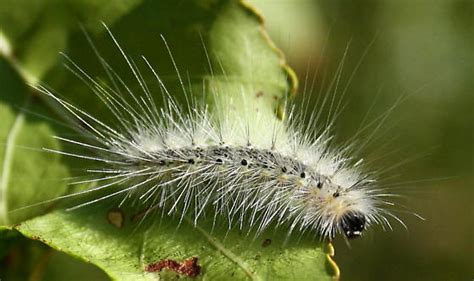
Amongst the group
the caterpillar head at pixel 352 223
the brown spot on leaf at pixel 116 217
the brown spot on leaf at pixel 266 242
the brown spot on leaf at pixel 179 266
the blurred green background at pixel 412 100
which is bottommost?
the brown spot on leaf at pixel 179 266

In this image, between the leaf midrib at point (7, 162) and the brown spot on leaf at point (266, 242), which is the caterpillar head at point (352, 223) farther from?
the leaf midrib at point (7, 162)

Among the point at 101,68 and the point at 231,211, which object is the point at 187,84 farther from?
the point at 231,211

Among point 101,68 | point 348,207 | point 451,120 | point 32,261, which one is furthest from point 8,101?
point 451,120

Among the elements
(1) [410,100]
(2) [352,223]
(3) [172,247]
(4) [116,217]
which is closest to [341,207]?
(2) [352,223]

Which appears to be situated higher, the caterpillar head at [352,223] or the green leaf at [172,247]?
the caterpillar head at [352,223]

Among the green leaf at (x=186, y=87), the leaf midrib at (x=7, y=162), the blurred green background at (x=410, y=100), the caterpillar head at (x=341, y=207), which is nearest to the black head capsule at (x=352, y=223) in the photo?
the caterpillar head at (x=341, y=207)

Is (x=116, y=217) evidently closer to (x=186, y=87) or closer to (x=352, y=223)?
(x=186, y=87)
